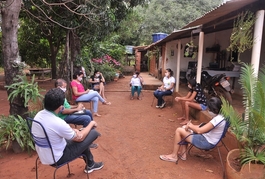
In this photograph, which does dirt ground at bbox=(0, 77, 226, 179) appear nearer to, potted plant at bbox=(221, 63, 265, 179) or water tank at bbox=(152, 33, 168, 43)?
potted plant at bbox=(221, 63, 265, 179)

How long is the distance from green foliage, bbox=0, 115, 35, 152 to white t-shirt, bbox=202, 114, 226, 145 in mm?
2759

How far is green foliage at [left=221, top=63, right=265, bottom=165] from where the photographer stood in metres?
Answer: 2.59

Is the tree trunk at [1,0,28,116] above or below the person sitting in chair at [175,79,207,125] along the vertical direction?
above

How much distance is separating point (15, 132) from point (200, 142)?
288 centimetres

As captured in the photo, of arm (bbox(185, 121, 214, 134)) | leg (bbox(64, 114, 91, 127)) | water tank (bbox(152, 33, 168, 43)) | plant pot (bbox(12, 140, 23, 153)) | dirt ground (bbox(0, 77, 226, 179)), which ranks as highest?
water tank (bbox(152, 33, 168, 43))

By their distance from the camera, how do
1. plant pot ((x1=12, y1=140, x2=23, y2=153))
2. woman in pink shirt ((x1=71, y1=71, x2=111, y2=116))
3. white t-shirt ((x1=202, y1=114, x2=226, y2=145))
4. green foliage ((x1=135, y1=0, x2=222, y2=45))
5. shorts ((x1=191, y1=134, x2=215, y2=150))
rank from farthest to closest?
green foliage ((x1=135, y1=0, x2=222, y2=45))
woman in pink shirt ((x1=71, y1=71, x2=111, y2=116))
plant pot ((x1=12, y1=140, x2=23, y2=153))
shorts ((x1=191, y1=134, x2=215, y2=150))
white t-shirt ((x1=202, y1=114, x2=226, y2=145))

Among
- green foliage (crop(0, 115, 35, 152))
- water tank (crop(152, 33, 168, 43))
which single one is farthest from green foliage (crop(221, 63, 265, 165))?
water tank (crop(152, 33, 168, 43))

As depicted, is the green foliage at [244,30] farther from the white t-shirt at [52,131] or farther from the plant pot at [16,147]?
the plant pot at [16,147]

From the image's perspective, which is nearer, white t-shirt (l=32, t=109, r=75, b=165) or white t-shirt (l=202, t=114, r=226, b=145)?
white t-shirt (l=32, t=109, r=75, b=165)

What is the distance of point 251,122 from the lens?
2.73 metres

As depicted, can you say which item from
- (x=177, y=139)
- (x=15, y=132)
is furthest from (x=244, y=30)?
(x=15, y=132)

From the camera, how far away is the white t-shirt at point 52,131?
7.59 ft

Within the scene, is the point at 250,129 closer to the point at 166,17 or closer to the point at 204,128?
the point at 204,128

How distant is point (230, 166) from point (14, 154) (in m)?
3.34
